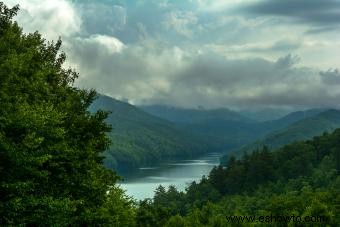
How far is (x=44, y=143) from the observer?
111ft

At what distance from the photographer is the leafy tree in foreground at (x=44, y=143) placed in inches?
1126

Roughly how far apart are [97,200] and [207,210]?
65.3m

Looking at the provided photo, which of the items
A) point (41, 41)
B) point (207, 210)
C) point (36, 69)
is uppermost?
point (41, 41)

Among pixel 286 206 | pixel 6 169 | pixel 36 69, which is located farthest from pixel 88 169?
pixel 286 206

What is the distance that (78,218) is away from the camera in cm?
3719

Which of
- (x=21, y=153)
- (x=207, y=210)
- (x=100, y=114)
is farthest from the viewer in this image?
(x=207, y=210)

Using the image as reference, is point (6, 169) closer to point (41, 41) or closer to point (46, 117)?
point (46, 117)

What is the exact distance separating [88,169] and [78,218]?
4.88 meters

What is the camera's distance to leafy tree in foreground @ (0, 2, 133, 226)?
28609 mm

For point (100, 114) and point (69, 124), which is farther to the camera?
point (100, 114)

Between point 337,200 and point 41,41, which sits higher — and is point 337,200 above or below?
below

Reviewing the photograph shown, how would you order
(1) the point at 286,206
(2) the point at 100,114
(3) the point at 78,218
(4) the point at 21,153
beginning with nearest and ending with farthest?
(4) the point at 21,153 → (3) the point at 78,218 → (2) the point at 100,114 → (1) the point at 286,206

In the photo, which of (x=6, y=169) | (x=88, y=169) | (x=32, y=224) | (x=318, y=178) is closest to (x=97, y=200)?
(x=88, y=169)

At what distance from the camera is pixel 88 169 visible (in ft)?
134
